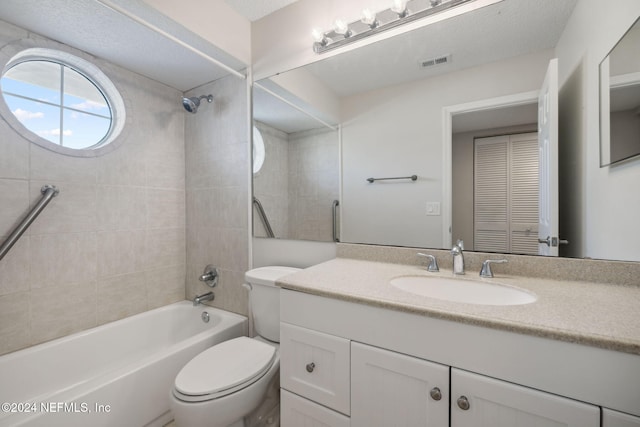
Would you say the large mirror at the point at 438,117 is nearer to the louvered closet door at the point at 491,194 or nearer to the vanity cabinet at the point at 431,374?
the louvered closet door at the point at 491,194

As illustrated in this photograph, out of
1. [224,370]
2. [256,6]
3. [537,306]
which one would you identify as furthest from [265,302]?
[256,6]

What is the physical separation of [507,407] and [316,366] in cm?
57

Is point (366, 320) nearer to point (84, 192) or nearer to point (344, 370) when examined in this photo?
point (344, 370)

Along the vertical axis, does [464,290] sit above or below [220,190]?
below

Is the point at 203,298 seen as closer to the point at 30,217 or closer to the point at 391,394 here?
the point at 30,217

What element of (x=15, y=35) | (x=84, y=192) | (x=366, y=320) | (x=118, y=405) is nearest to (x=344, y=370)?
(x=366, y=320)

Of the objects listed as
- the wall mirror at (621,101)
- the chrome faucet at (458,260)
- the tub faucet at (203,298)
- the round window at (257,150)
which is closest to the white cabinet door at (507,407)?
the chrome faucet at (458,260)

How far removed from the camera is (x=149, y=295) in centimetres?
199

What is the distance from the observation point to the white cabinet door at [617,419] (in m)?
0.57

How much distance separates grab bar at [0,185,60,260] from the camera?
1.33 m

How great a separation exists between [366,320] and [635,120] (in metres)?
1.07

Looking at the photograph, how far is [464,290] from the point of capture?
3.56 ft

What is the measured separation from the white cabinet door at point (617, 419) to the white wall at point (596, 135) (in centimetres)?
60

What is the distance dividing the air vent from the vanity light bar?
196 millimetres
